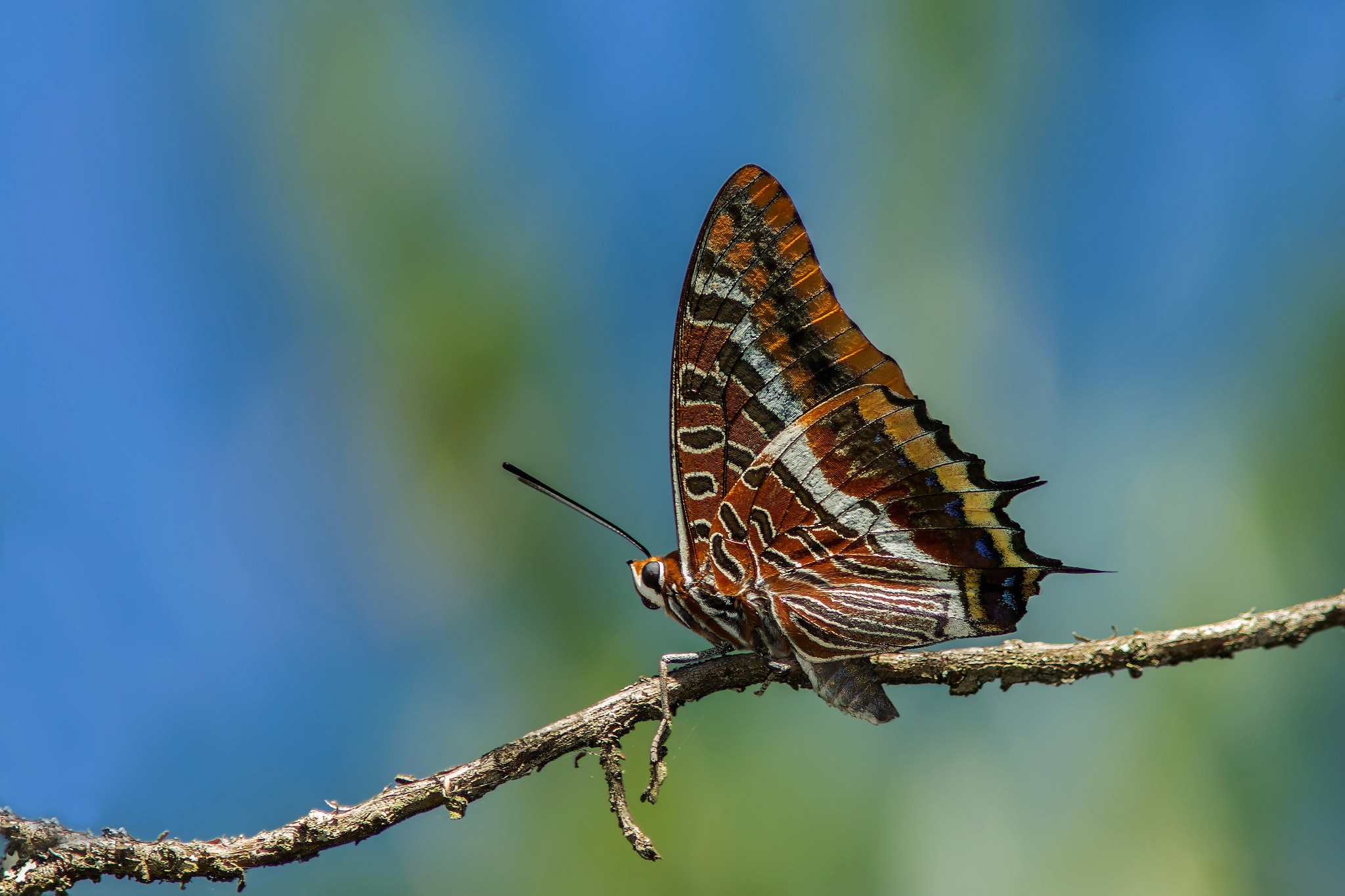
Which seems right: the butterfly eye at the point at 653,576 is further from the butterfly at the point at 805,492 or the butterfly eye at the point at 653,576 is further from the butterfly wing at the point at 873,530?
the butterfly wing at the point at 873,530

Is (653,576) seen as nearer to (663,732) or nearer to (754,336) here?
(663,732)

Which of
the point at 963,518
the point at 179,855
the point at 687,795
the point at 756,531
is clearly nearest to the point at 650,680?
the point at 756,531

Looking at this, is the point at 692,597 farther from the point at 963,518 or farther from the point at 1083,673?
the point at 1083,673

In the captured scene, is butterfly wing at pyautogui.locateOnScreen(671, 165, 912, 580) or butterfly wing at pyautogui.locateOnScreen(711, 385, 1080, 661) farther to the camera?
butterfly wing at pyautogui.locateOnScreen(671, 165, 912, 580)

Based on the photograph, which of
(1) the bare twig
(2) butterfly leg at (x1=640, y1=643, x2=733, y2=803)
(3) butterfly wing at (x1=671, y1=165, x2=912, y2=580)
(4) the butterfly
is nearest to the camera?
(1) the bare twig

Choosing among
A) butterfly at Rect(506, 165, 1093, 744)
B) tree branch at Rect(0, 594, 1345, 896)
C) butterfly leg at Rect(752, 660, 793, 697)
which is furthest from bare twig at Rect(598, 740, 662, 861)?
butterfly leg at Rect(752, 660, 793, 697)

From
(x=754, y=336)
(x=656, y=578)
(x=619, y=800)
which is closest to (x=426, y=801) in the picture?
(x=619, y=800)

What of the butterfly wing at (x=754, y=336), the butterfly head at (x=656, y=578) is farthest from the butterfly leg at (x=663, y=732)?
the butterfly wing at (x=754, y=336)

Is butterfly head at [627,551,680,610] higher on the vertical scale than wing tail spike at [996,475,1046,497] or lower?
higher

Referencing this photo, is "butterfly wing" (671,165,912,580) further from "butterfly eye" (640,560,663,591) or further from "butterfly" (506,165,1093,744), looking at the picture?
"butterfly eye" (640,560,663,591)
